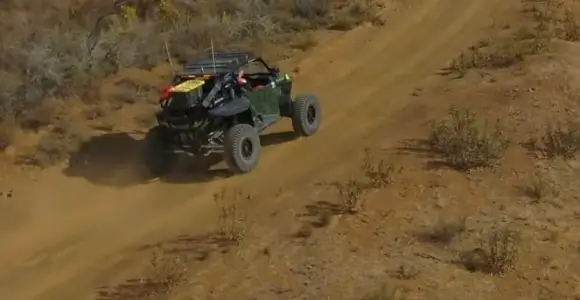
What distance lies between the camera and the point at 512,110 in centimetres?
1225

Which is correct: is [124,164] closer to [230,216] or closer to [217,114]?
[217,114]

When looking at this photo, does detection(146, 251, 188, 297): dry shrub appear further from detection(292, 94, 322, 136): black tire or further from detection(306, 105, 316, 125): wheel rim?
detection(306, 105, 316, 125): wheel rim

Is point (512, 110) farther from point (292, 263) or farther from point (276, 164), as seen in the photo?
point (292, 263)

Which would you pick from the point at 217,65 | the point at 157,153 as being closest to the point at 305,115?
the point at 217,65

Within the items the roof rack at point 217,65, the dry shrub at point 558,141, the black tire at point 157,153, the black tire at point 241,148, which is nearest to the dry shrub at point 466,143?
the dry shrub at point 558,141

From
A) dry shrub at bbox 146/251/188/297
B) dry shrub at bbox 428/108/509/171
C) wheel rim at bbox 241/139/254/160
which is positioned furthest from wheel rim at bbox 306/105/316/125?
dry shrub at bbox 146/251/188/297

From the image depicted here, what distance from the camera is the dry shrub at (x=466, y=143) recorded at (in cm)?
1051

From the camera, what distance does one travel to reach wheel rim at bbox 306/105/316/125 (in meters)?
12.2

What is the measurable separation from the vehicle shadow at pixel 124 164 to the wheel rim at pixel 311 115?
0.36 metres

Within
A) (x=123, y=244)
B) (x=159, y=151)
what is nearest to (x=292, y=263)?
(x=123, y=244)

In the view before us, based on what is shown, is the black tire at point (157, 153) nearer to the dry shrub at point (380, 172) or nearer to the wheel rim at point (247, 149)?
the wheel rim at point (247, 149)

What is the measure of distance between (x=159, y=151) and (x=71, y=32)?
5505mm

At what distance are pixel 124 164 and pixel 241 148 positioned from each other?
73.0 inches

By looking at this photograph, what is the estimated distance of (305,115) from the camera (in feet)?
39.6
